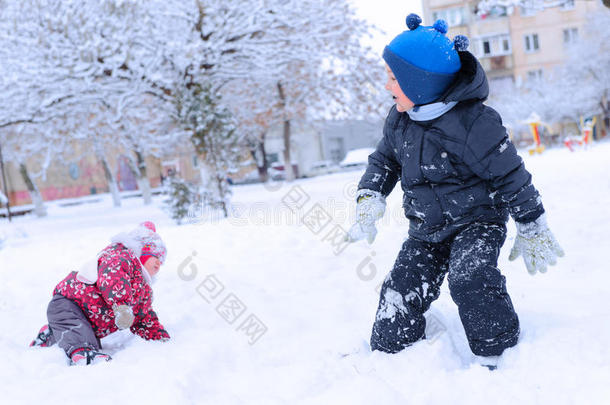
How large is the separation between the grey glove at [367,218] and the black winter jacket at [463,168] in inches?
6.3

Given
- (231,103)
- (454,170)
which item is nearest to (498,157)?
(454,170)

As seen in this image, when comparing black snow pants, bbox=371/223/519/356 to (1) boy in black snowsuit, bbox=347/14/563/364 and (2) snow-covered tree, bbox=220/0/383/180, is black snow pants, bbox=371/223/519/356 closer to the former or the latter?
(1) boy in black snowsuit, bbox=347/14/563/364

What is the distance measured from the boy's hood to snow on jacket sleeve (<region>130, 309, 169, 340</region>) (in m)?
2.12

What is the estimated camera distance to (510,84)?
29.1 metres

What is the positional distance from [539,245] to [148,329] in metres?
2.25

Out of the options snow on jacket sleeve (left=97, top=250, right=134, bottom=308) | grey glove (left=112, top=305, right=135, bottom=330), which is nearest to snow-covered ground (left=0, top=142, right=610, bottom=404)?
grey glove (left=112, top=305, right=135, bottom=330)

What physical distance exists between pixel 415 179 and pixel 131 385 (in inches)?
62.3

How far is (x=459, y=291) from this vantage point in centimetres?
201

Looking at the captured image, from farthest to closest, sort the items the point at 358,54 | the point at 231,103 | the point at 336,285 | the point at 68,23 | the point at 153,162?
the point at 153,162, the point at 231,103, the point at 358,54, the point at 68,23, the point at 336,285

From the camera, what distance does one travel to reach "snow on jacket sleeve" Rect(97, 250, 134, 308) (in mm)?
2709

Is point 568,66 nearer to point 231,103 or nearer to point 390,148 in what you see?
point 231,103

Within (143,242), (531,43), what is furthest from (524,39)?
(143,242)

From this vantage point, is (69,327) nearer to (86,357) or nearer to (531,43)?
(86,357)

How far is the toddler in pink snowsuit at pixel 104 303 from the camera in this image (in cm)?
264
